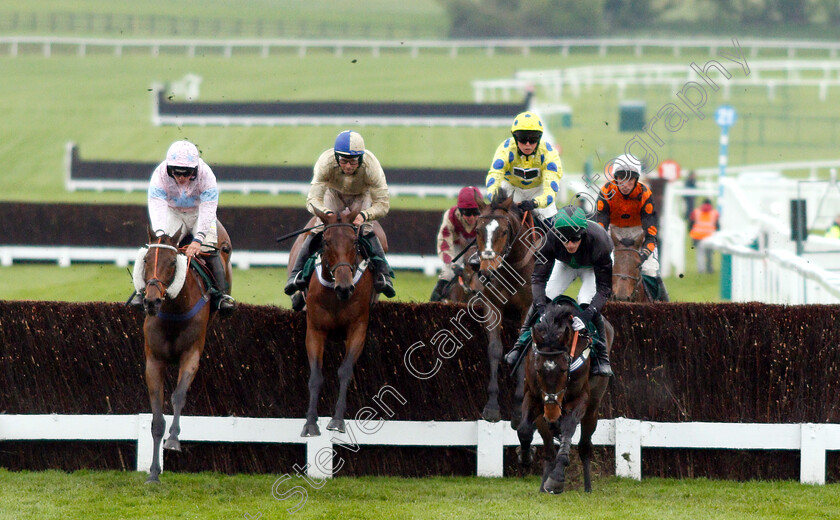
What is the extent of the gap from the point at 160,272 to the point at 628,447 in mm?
3232

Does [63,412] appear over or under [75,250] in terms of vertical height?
under

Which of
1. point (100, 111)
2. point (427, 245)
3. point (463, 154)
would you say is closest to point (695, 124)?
point (463, 154)

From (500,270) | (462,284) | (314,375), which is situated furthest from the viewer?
(462,284)

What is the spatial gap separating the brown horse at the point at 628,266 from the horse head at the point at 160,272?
349 centimetres

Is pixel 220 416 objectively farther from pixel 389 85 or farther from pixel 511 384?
pixel 389 85

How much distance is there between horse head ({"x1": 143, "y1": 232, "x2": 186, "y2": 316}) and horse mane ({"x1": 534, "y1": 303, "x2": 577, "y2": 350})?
2.21 m

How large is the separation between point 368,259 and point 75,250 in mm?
11378

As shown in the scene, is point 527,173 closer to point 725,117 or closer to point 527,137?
point 527,137

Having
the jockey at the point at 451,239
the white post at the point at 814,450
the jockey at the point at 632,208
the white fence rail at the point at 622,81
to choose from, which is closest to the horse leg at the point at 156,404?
the jockey at the point at 451,239

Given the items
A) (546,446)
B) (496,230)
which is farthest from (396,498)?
(496,230)

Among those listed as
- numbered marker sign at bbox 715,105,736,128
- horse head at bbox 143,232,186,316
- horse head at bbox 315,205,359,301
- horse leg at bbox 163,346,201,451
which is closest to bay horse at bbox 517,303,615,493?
horse head at bbox 315,205,359,301

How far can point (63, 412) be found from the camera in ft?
27.2

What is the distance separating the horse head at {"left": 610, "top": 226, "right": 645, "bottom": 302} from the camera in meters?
9.29

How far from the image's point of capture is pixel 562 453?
6988 millimetres
